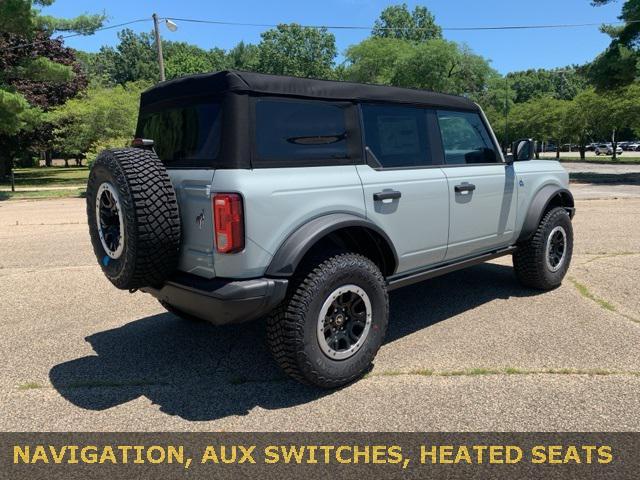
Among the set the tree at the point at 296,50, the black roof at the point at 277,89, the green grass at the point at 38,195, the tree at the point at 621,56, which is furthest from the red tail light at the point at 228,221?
the tree at the point at 296,50

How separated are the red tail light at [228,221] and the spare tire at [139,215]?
341mm

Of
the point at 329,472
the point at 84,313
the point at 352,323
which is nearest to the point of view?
the point at 329,472

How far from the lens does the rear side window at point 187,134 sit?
308 centimetres

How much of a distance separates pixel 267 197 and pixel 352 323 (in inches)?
42.3

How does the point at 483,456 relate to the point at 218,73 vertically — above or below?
below

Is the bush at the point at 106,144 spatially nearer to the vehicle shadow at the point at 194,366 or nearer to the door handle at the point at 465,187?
the vehicle shadow at the point at 194,366

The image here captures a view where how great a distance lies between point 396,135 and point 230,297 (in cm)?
188

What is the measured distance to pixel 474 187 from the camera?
421 centimetres

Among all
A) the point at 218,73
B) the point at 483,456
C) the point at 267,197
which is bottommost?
the point at 483,456

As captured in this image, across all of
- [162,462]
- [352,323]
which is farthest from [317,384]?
[162,462]

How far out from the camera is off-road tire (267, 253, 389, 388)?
9.86 feet

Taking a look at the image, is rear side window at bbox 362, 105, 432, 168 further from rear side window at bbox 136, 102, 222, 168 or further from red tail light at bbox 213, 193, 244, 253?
red tail light at bbox 213, 193, 244, 253

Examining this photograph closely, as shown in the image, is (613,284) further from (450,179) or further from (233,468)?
(233,468)

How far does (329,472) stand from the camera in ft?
8.04
